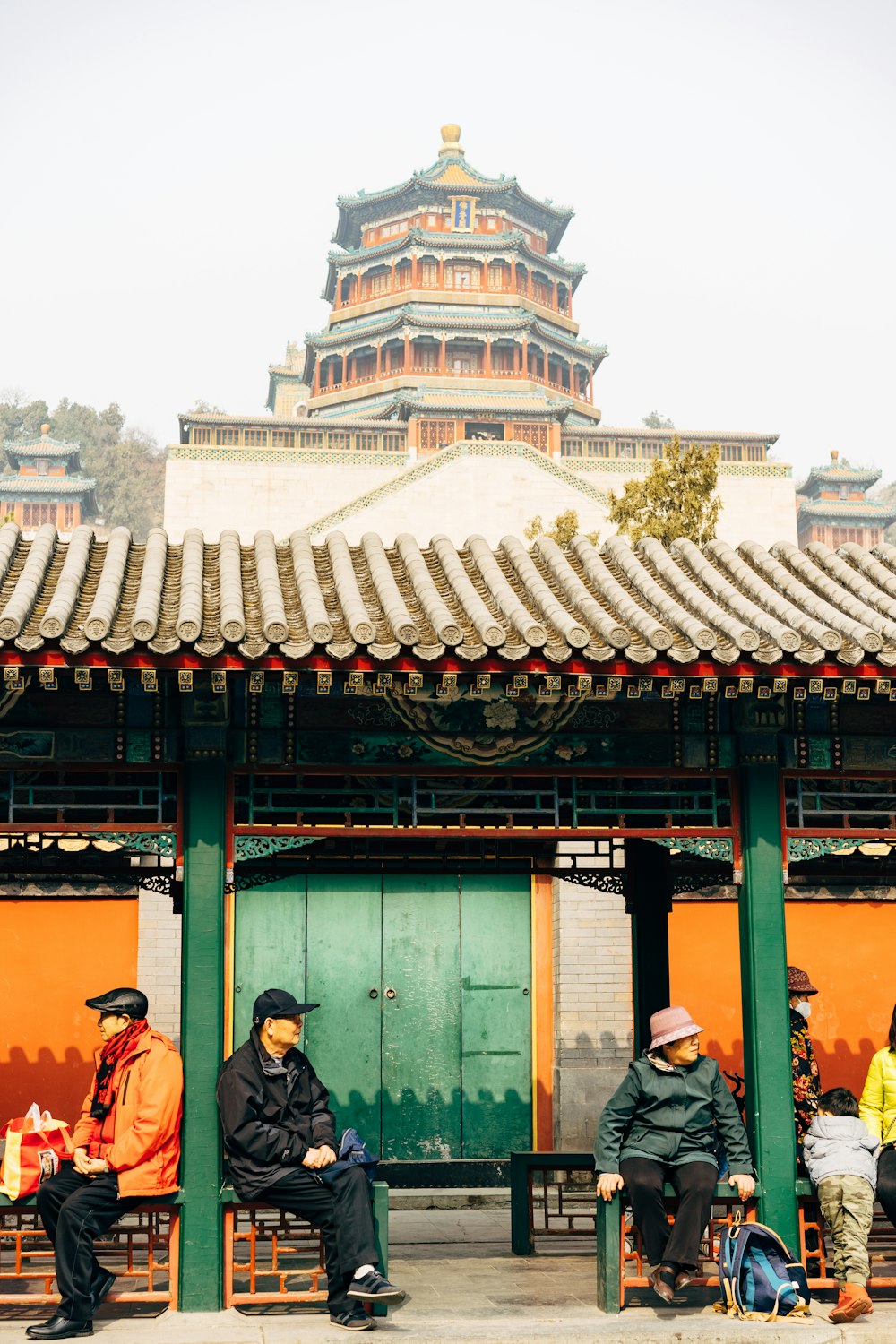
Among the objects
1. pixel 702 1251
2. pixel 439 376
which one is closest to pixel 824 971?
pixel 702 1251

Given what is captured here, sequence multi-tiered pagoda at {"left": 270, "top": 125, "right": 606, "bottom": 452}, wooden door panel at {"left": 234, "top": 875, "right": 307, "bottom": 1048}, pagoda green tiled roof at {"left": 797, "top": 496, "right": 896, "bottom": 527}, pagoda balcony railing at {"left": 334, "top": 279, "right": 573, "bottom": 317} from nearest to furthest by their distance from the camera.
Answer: wooden door panel at {"left": 234, "top": 875, "right": 307, "bottom": 1048} < multi-tiered pagoda at {"left": 270, "top": 125, "right": 606, "bottom": 452} < pagoda balcony railing at {"left": 334, "top": 279, "right": 573, "bottom": 317} < pagoda green tiled roof at {"left": 797, "top": 496, "right": 896, "bottom": 527}

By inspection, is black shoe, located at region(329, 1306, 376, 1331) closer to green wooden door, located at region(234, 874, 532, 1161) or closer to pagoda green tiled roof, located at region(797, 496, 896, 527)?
green wooden door, located at region(234, 874, 532, 1161)

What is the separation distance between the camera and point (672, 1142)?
764 cm

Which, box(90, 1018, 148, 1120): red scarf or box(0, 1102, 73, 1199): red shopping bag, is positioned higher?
box(90, 1018, 148, 1120): red scarf

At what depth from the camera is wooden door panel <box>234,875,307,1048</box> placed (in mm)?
13555

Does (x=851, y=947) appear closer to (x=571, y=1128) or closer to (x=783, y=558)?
(x=571, y=1128)

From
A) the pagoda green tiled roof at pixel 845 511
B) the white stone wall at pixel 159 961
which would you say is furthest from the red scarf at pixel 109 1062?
the pagoda green tiled roof at pixel 845 511

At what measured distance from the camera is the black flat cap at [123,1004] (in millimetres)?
7711

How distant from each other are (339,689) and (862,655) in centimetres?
264

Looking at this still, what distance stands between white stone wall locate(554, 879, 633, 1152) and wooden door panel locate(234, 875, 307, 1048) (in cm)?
230

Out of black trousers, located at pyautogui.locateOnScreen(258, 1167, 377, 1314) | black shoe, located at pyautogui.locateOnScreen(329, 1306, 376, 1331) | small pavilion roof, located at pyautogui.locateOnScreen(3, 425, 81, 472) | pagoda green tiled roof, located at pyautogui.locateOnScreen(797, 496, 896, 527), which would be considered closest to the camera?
black shoe, located at pyautogui.locateOnScreen(329, 1306, 376, 1331)

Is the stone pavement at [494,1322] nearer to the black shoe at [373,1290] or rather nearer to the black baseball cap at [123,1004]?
the black shoe at [373,1290]

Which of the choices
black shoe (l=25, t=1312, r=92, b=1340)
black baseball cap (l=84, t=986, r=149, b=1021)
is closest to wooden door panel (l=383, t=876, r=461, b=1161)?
black baseball cap (l=84, t=986, r=149, b=1021)

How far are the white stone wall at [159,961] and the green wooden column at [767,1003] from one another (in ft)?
21.4
